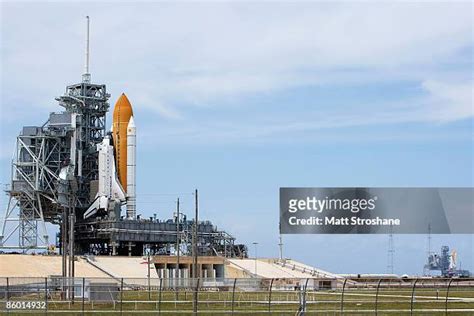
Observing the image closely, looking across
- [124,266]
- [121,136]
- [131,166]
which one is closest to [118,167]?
[131,166]

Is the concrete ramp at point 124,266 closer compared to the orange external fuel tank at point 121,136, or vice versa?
the concrete ramp at point 124,266

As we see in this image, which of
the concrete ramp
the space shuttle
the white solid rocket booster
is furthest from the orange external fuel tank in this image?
the concrete ramp

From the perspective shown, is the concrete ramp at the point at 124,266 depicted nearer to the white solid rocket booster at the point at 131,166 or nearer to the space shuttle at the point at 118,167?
the space shuttle at the point at 118,167

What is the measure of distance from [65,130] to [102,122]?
7.42 meters

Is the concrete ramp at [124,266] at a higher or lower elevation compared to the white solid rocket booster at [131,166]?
lower

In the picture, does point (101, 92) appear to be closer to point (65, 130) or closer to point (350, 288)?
point (65, 130)

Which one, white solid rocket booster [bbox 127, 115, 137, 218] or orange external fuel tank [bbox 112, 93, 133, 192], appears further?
orange external fuel tank [bbox 112, 93, 133, 192]

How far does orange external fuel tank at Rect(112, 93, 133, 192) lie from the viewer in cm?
11494

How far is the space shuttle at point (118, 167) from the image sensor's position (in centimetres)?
11262

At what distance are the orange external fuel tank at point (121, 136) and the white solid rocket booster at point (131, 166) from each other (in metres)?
0.64

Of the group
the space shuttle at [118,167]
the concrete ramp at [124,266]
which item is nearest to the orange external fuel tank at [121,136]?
the space shuttle at [118,167]

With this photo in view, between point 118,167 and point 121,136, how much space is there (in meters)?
4.16

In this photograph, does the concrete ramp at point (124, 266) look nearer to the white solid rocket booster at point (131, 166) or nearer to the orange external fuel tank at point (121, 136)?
the white solid rocket booster at point (131, 166)

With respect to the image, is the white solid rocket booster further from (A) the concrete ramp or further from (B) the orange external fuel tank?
(A) the concrete ramp
